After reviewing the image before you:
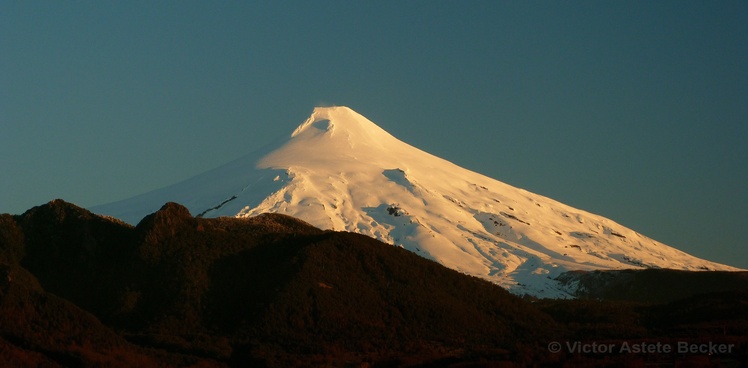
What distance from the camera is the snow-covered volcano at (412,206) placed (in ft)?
304

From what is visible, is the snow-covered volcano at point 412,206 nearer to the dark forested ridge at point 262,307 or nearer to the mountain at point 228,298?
the dark forested ridge at point 262,307

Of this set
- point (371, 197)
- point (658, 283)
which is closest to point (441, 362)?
point (658, 283)

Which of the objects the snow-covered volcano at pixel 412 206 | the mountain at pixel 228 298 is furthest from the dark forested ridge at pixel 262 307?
the snow-covered volcano at pixel 412 206

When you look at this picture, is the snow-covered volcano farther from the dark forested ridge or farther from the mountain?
the mountain

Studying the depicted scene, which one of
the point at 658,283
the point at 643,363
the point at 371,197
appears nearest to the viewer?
the point at 643,363

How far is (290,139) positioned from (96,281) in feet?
259

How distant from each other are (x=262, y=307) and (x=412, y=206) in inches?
2353

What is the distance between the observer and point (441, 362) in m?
38.8

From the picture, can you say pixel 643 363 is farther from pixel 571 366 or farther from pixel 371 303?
pixel 371 303

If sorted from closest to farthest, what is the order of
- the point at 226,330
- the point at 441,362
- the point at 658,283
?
the point at 441,362
the point at 226,330
the point at 658,283

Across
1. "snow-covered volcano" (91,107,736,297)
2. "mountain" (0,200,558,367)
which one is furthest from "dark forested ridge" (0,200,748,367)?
"snow-covered volcano" (91,107,736,297)

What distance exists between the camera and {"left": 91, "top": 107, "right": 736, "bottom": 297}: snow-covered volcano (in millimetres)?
92625

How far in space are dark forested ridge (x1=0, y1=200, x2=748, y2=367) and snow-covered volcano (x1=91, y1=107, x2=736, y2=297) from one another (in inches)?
1310

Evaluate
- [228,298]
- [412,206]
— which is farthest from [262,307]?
[412,206]
